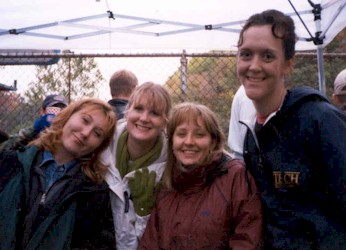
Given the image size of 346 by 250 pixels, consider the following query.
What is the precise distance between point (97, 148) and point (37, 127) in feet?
1.41

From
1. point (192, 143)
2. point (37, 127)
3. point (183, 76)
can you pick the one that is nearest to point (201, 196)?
point (192, 143)

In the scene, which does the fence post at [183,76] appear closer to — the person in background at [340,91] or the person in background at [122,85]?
the person in background at [122,85]

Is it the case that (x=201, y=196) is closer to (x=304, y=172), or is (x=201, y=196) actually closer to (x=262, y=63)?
(x=304, y=172)

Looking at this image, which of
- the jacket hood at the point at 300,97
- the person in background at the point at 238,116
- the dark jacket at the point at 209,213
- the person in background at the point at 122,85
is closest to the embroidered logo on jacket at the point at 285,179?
the dark jacket at the point at 209,213

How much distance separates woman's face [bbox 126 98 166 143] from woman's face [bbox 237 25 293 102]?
695mm

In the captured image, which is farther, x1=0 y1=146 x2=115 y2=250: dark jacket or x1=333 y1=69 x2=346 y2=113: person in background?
x1=333 y1=69 x2=346 y2=113: person in background

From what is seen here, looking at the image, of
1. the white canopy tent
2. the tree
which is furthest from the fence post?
the tree

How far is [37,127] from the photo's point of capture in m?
2.58

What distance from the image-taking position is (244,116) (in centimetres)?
294

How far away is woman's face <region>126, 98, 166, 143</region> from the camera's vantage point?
245 cm

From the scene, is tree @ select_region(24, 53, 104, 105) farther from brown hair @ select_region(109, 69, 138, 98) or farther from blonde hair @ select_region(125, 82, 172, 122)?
blonde hair @ select_region(125, 82, 172, 122)

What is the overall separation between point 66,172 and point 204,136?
0.81m

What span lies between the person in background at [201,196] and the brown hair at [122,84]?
1.49m

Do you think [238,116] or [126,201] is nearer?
[126,201]
